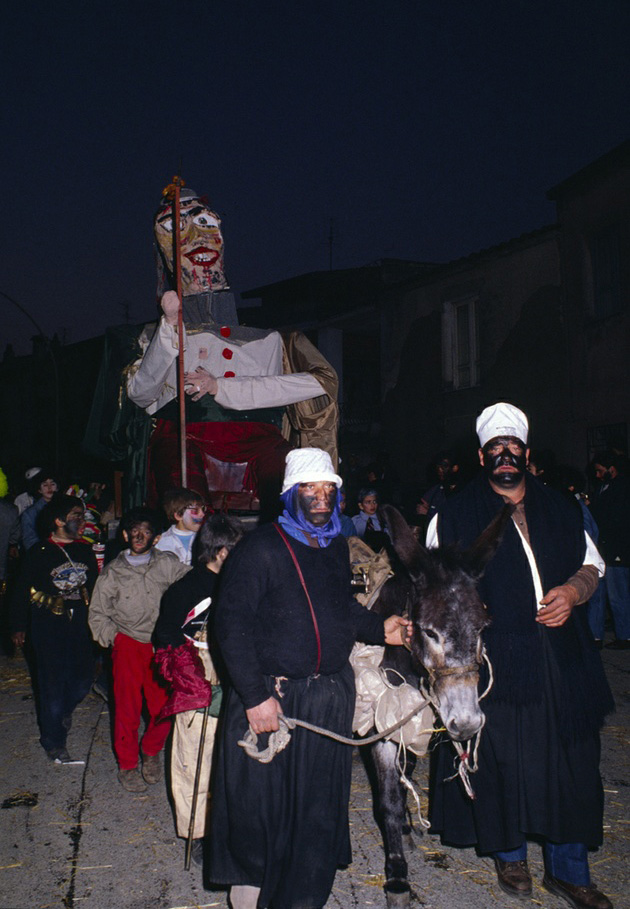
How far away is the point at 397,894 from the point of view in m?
3.89

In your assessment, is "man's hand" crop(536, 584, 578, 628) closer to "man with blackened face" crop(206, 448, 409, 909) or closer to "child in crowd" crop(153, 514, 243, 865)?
"man with blackened face" crop(206, 448, 409, 909)

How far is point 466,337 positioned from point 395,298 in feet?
9.23

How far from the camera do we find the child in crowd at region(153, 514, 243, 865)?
14.2ft

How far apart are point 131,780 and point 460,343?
16091mm

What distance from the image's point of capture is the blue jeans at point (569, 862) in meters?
3.80

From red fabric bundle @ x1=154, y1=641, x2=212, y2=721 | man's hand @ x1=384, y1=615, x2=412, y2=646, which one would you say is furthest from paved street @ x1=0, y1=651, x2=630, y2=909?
man's hand @ x1=384, y1=615, x2=412, y2=646

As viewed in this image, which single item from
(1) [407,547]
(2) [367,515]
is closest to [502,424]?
(1) [407,547]

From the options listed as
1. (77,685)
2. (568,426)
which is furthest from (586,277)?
(77,685)

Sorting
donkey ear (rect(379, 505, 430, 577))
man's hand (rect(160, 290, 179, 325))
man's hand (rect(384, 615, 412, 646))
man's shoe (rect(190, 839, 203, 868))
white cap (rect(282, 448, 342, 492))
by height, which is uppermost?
man's hand (rect(160, 290, 179, 325))

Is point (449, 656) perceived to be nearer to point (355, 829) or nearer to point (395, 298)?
point (355, 829)

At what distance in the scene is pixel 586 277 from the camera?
16391 millimetres

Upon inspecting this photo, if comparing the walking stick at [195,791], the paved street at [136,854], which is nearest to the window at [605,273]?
the paved street at [136,854]

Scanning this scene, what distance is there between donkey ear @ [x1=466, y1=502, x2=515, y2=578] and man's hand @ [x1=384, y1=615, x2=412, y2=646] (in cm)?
42

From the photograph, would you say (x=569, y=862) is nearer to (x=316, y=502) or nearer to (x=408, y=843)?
(x=408, y=843)
